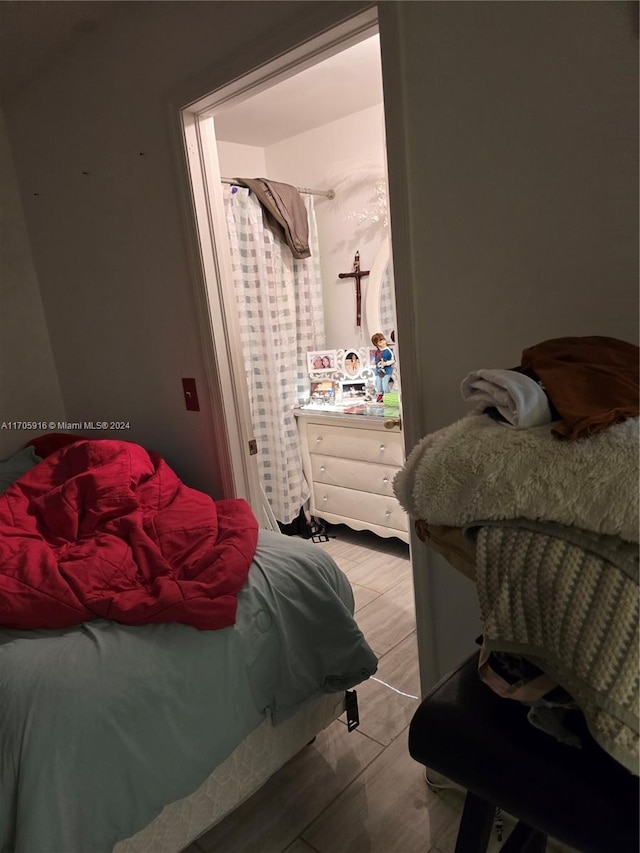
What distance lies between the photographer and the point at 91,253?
86.6 inches

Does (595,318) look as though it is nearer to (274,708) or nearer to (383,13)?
(383,13)

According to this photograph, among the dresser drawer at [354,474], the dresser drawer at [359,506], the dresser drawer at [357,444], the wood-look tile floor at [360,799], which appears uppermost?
the dresser drawer at [357,444]

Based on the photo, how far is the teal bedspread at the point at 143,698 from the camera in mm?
1031

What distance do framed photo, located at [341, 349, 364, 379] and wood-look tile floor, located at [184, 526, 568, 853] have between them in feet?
5.13

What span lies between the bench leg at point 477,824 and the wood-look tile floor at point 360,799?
0.74m

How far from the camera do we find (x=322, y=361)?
3012mm

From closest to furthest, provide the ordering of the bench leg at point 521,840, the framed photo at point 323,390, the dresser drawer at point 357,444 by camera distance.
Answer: the bench leg at point 521,840 → the dresser drawer at point 357,444 → the framed photo at point 323,390

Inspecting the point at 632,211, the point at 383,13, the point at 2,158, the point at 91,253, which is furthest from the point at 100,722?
the point at 2,158

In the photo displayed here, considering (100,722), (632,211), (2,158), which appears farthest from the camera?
(2,158)

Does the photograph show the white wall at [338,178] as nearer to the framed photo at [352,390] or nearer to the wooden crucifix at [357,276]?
the wooden crucifix at [357,276]

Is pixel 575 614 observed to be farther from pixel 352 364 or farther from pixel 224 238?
pixel 352 364

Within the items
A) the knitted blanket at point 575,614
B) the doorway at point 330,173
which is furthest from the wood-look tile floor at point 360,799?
the knitted blanket at point 575,614

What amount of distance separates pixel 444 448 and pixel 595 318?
0.56 m

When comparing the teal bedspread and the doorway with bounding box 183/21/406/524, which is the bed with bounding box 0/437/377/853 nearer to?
the teal bedspread
